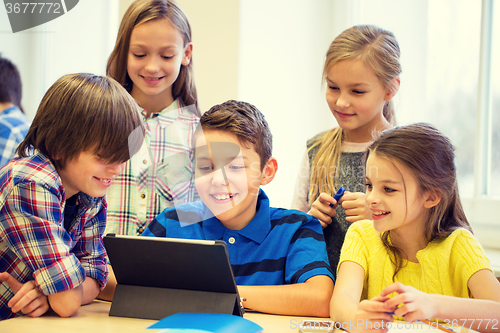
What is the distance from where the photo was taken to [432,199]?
98 centimetres

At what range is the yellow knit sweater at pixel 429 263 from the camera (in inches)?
36.1

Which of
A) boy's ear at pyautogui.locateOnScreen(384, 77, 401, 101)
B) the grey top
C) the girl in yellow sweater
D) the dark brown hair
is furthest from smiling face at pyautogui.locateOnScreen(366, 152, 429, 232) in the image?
the dark brown hair

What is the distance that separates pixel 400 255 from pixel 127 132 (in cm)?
66

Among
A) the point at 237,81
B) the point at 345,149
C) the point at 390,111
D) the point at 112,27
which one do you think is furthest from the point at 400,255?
the point at 112,27

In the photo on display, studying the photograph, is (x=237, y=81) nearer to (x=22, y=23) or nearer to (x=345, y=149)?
(x=345, y=149)

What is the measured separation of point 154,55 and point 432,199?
0.87 metres

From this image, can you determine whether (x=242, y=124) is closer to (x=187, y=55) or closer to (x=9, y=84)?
(x=187, y=55)

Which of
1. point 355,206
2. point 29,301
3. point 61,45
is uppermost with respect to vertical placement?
point 61,45

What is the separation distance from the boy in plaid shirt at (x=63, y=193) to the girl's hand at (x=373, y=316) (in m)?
0.52

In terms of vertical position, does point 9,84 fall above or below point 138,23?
below

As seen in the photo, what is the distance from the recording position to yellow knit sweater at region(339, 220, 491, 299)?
0.92 m

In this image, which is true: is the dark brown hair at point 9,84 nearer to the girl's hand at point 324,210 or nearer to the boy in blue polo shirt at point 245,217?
the boy in blue polo shirt at point 245,217

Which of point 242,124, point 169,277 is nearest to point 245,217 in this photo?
point 242,124

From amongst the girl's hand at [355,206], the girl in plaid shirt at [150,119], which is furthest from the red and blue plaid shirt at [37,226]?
the girl's hand at [355,206]
